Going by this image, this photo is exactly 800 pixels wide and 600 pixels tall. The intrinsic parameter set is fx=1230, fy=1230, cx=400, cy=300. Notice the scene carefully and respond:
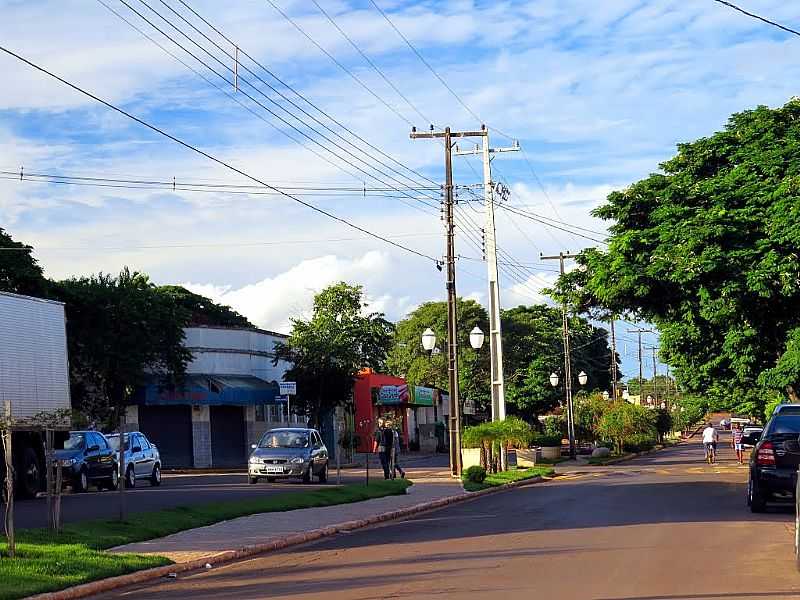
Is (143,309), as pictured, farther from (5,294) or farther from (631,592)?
(631,592)

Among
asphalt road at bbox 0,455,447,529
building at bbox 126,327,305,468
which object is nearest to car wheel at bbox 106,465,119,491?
asphalt road at bbox 0,455,447,529

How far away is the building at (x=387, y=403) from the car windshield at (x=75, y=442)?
96.1 ft

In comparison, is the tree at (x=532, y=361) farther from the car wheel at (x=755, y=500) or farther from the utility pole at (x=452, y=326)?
the car wheel at (x=755, y=500)

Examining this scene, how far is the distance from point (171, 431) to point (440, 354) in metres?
42.2

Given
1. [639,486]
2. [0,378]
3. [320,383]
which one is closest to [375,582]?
[0,378]

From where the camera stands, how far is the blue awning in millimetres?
52750

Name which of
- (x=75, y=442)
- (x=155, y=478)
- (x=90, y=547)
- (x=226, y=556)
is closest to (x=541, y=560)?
(x=226, y=556)

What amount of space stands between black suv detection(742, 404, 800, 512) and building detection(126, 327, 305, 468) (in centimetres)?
3375

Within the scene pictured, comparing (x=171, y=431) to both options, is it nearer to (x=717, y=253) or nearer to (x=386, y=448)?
(x=386, y=448)

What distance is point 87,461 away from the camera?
32.7 meters

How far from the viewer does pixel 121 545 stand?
17.2m

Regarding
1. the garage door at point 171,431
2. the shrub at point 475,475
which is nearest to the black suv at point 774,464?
the shrub at point 475,475

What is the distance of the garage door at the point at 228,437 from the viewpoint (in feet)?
182

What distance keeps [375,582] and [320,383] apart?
139 ft
